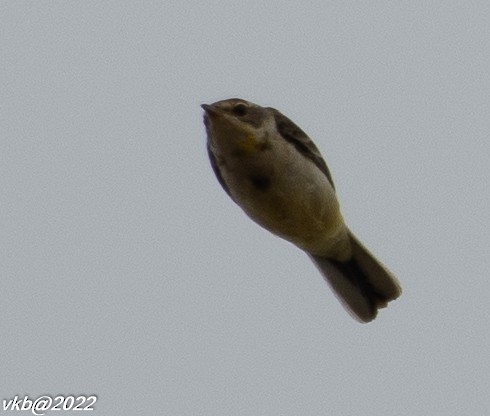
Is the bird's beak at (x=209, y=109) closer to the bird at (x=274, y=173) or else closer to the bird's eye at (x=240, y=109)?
the bird at (x=274, y=173)

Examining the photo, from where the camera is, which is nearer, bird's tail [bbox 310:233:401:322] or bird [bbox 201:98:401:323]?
bird [bbox 201:98:401:323]

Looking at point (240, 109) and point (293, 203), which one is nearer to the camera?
point (240, 109)

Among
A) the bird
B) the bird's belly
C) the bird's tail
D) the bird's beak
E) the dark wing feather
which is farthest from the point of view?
the bird's tail

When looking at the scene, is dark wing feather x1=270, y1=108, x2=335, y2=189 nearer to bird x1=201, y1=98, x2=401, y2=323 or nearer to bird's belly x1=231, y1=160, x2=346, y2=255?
bird x1=201, y1=98, x2=401, y2=323

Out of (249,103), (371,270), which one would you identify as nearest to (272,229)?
(249,103)

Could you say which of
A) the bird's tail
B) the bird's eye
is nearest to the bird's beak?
the bird's eye

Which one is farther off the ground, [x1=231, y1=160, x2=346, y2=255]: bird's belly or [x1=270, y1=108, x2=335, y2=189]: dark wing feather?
[x1=270, y1=108, x2=335, y2=189]: dark wing feather

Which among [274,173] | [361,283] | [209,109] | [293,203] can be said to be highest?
[209,109]

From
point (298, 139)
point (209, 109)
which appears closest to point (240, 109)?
point (209, 109)

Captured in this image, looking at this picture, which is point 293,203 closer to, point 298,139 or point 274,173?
point 274,173
